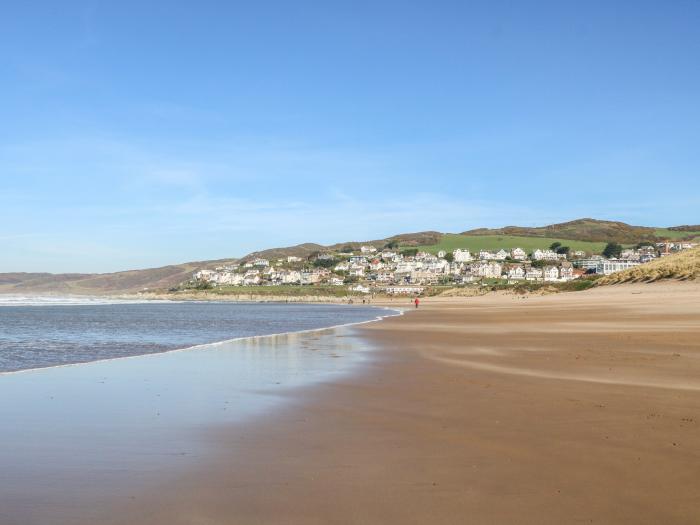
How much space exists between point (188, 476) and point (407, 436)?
2.84 m

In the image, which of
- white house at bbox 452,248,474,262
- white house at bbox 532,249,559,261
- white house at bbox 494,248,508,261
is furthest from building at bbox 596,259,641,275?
white house at bbox 452,248,474,262

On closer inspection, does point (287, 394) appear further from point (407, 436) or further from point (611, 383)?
point (611, 383)

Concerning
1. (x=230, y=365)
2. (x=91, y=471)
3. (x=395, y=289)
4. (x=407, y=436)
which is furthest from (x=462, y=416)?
(x=395, y=289)

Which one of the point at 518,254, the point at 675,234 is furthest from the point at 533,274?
the point at 675,234

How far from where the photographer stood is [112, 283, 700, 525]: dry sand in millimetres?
5012

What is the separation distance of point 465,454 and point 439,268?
149 metres

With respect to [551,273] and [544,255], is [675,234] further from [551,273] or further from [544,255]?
[551,273]

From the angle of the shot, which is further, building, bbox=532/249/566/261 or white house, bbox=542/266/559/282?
building, bbox=532/249/566/261

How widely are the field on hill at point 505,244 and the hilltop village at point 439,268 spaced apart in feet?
14.5

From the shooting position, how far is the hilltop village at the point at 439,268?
130 meters

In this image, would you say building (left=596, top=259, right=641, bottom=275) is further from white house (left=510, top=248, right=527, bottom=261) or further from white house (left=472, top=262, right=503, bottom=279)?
white house (left=510, top=248, right=527, bottom=261)

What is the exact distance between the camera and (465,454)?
6.74m

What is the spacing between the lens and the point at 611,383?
444 inches

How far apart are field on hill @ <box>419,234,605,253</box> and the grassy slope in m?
104
